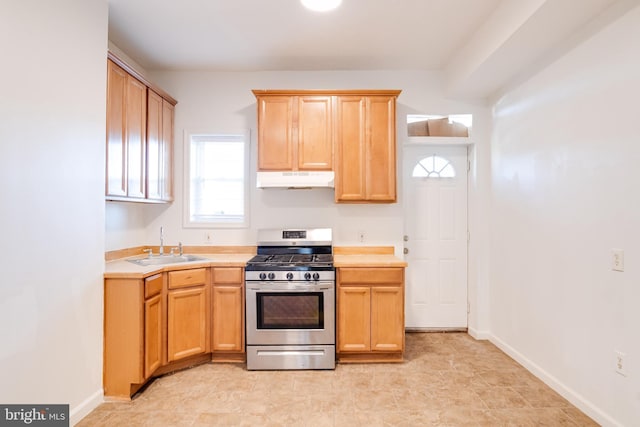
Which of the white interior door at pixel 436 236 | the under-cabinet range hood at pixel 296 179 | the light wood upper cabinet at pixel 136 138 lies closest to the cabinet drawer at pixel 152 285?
the light wood upper cabinet at pixel 136 138

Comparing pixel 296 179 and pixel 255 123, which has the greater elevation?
pixel 255 123

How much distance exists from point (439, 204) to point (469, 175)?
47 cm

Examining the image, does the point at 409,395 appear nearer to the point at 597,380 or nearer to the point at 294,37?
the point at 597,380

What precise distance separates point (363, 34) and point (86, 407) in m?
3.63

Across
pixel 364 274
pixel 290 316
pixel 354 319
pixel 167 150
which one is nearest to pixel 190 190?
pixel 167 150

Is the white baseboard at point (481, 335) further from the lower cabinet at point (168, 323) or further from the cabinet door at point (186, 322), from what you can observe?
the cabinet door at point (186, 322)

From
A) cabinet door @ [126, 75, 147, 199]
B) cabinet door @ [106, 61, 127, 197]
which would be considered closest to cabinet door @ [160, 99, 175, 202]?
cabinet door @ [126, 75, 147, 199]

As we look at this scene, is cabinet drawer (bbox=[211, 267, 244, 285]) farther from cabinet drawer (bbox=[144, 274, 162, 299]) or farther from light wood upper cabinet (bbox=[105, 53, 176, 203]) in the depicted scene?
light wood upper cabinet (bbox=[105, 53, 176, 203])

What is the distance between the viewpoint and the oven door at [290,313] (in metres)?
2.88

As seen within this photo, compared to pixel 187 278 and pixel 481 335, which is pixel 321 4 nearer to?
pixel 187 278

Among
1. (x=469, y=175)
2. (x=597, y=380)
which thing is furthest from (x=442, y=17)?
(x=597, y=380)

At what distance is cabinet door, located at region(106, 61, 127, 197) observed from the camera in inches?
→ 96.9

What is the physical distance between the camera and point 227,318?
2980mm

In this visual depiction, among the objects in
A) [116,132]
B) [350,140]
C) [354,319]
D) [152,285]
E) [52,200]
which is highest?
[350,140]
